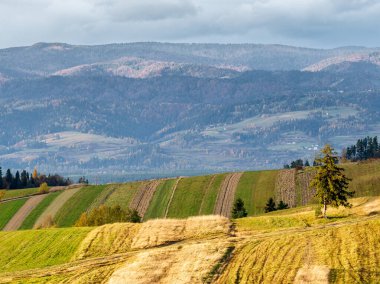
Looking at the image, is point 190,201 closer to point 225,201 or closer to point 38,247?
point 225,201

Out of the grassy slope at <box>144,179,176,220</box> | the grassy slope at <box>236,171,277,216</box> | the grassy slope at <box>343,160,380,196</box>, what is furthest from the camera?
the grassy slope at <box>144,179,176,220</box>

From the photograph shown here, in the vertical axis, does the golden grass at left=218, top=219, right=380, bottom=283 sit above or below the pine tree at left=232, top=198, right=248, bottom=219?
above

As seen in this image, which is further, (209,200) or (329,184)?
(209,200)

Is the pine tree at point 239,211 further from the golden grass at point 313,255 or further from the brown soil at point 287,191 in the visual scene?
the golden grass at point 313,255

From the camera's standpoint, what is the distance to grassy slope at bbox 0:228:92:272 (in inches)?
Result: 3508

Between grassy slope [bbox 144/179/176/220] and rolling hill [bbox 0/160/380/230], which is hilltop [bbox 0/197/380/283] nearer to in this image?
rolling hill [bbox 0/160/380/230]

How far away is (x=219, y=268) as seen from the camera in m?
72.9

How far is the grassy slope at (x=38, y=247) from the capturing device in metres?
89.1

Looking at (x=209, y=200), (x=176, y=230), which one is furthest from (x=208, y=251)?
(x=209, y=200)

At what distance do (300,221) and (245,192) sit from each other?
328 ft

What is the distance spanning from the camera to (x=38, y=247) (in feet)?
315

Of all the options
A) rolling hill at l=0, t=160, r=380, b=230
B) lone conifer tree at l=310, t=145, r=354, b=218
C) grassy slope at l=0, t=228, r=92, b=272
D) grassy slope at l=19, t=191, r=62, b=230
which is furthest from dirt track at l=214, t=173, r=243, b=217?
lone conifer tree at l=310, t=145, r=354, b=218

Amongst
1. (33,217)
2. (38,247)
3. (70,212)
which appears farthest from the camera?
(70,212)

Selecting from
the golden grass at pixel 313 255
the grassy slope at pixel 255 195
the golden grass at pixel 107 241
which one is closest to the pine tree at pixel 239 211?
the grassy slope at pixel 255 195
